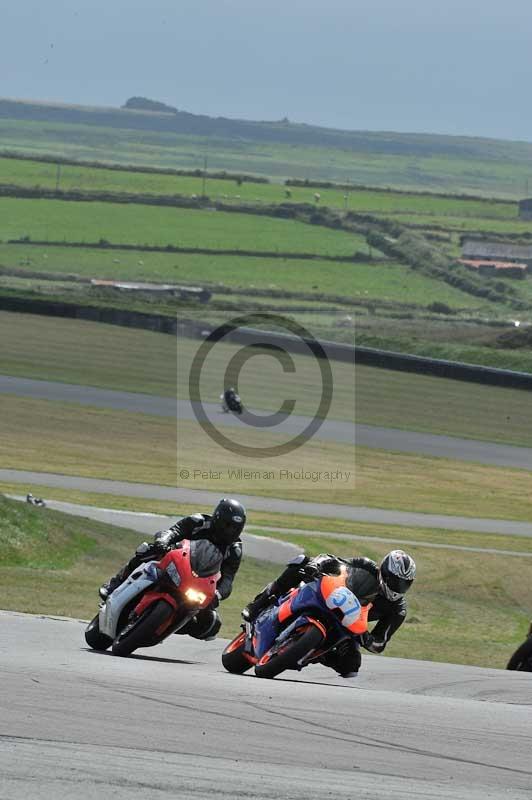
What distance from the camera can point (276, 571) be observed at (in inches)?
921

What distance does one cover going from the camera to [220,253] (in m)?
110

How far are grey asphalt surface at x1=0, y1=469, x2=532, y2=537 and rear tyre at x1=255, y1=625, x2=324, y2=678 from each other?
20.5 m

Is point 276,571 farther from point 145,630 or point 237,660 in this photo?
point 145,630

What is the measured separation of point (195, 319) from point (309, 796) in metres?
58.7

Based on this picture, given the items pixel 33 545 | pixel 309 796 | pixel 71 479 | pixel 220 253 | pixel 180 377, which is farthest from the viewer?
pixel 220 253

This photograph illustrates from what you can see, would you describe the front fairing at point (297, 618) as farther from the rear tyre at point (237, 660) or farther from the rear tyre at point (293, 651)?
the rear tyre at point (237, 660)

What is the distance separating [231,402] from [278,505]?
12719 mm

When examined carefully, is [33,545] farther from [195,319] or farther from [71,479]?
[195,319]

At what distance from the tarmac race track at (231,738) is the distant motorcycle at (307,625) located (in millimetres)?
228

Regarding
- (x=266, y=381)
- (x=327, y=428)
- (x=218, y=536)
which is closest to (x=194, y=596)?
(x=218, y=536)

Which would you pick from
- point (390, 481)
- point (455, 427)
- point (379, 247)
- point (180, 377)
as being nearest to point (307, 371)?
point (180, 377)

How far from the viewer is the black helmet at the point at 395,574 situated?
419 inches

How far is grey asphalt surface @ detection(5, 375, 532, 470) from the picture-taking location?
42.5 m

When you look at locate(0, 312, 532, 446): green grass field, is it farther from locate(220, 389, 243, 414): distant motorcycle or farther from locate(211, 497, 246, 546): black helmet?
locate(211, 497, 246, 546): black helmet
